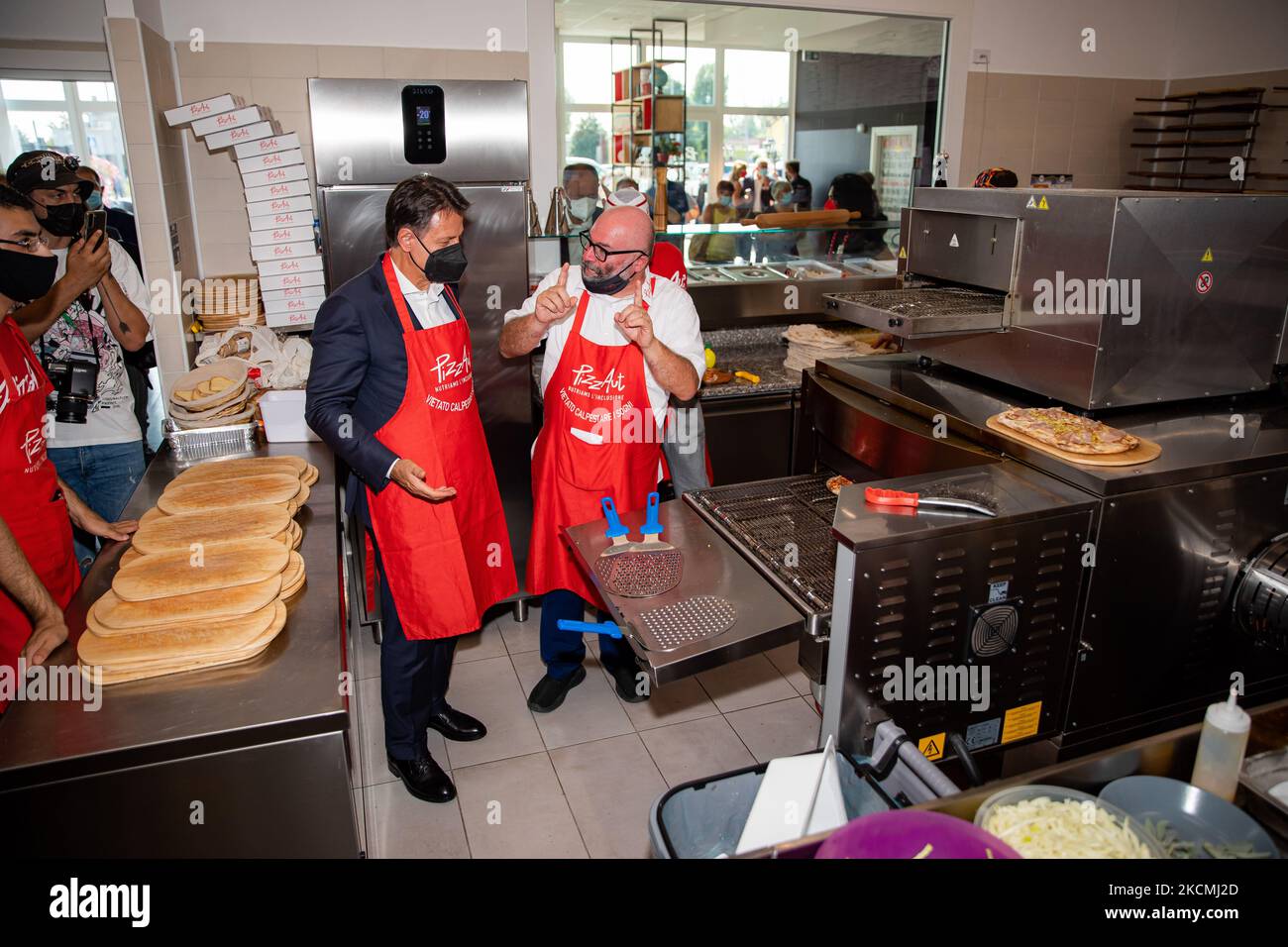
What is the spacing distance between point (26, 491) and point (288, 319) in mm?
1695

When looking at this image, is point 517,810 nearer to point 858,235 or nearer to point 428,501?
point 428,501

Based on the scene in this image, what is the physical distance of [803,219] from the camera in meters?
4.52

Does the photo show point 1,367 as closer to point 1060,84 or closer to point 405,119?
point 405,119

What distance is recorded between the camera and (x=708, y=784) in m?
1.47

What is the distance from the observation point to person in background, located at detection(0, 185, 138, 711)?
75.7 inches

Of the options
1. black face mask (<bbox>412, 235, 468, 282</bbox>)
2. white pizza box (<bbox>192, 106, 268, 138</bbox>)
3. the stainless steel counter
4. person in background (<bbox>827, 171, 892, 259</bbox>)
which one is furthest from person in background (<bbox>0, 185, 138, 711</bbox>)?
person in background (<bbox>827, 171, 892, 259</bbox>)

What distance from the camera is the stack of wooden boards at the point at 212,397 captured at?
306cm

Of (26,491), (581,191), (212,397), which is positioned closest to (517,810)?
(26,491)

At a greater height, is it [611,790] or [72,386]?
[72,386]

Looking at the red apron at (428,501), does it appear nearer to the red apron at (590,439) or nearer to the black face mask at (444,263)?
the black face mask at (444,263)

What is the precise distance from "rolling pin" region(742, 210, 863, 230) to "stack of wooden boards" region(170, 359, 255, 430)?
2.60m

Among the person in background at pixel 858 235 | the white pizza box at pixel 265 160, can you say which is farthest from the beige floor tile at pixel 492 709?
the person in background at pixel 858 235

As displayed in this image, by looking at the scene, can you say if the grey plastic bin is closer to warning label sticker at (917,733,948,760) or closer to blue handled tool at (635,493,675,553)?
warning label sticker at (917,733,948,760)

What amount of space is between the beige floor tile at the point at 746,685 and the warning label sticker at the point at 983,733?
4.01 ft
